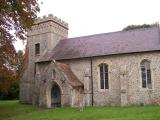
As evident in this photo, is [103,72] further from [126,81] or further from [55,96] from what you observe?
[55,96]

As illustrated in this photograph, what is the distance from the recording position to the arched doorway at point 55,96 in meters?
28.8

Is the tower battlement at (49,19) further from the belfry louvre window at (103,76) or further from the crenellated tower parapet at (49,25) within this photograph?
the belfry louvre window at (103,76)

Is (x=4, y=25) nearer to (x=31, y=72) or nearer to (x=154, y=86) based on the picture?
(x=154, y=86)

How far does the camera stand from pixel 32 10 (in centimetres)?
1736

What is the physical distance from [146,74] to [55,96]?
10290mm

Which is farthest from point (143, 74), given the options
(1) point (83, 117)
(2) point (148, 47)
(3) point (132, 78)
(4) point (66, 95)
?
(1) point (83, 117)

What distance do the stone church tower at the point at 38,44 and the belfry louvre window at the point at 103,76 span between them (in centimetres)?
894

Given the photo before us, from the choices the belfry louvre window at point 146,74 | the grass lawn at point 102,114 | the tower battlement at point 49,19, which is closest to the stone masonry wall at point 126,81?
the belfry louvre window at point 146,74

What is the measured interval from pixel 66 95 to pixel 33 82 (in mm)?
9432

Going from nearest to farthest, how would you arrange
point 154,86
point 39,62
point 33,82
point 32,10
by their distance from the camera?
point 32,10, point 154,86, point 39,62, point 33,82

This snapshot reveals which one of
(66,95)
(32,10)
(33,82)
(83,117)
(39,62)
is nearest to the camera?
(32,10)

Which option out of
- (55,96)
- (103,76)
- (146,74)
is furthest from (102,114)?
(55,96)

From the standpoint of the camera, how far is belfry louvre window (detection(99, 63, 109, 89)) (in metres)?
27.7

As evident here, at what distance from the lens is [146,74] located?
84.6 ft
